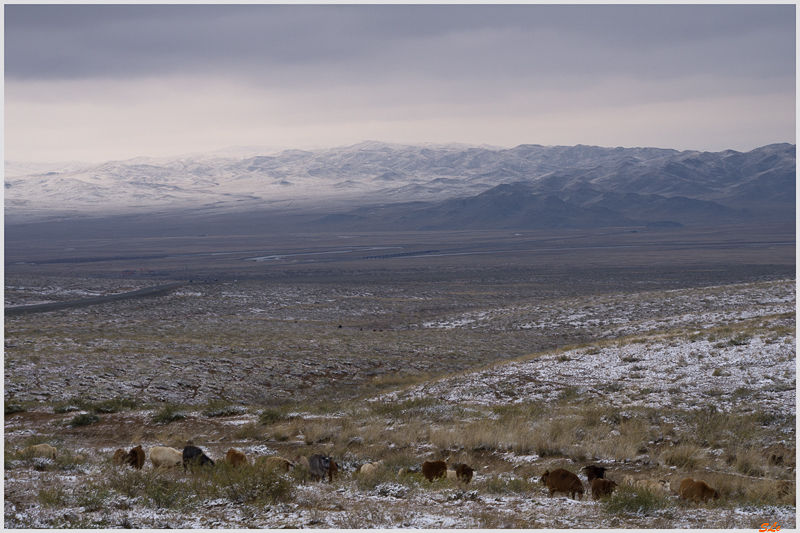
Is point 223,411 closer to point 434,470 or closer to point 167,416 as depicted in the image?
point 167,416

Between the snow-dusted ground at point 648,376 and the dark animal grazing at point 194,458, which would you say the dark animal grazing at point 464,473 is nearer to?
the dark animal grazing at point 194,458

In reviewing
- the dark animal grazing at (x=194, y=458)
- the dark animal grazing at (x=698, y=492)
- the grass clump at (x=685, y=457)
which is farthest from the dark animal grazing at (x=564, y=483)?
the dark animal grazing at (x=194, y=458)

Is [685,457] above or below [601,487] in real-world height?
below

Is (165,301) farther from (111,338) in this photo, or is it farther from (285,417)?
(285,417)

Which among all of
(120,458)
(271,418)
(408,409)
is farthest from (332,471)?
(408,409)

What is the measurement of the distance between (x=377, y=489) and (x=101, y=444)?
6.84m

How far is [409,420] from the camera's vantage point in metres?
13.1

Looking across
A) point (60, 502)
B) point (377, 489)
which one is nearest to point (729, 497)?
point (377, 489)

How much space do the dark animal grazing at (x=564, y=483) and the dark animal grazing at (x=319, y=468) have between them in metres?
3.14

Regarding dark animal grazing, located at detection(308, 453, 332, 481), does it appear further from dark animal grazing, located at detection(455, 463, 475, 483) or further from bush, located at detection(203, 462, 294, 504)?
dark animal grazing, located at detection(455, 463, 475, 483)

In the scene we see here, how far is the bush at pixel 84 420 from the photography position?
13773 millimetres

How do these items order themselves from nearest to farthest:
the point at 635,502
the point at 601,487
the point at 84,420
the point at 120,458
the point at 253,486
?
1. the point at 635,502
2. the point at 253,486
3. the point at 601,487
4. the point at 120,458
5. the point at 84,420

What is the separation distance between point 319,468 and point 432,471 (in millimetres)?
1687

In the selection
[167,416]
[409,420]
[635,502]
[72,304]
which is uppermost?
[635,502]
